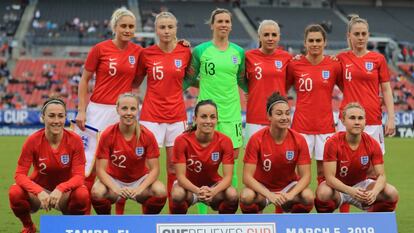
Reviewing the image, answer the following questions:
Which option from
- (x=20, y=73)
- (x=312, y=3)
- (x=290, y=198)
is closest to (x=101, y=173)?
(x=290, y=198)

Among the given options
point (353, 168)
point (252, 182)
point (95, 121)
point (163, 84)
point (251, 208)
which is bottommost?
point (251, 208)

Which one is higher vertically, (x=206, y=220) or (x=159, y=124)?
(x=159, y=124)

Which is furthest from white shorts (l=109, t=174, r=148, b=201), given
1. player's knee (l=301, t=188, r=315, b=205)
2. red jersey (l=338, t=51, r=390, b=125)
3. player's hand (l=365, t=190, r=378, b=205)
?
red jersey (l=338, t=51, r=390, b=125)

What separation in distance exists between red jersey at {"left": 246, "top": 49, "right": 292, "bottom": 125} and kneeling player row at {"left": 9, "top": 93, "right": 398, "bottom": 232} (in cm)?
64

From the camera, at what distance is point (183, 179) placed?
5.71 metres

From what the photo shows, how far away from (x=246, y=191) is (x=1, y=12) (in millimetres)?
32205

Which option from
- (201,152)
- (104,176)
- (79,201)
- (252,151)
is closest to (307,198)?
(252,151)

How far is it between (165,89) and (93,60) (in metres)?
0.74

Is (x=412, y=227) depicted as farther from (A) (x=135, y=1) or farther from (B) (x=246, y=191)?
(A) (x=135, y=1)

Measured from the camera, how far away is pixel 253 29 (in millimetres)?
36500

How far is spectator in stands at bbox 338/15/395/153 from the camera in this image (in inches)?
254

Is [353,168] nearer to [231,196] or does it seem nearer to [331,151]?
[331,151]

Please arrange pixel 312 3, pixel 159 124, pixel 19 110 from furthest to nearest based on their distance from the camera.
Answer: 1. pixel 312 3
2. pixel 19 110
3. pixel 159 124

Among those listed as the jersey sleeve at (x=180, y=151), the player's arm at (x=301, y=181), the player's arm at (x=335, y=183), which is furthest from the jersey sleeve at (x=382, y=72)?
the jersey sleeve at (x=180, y=151)
